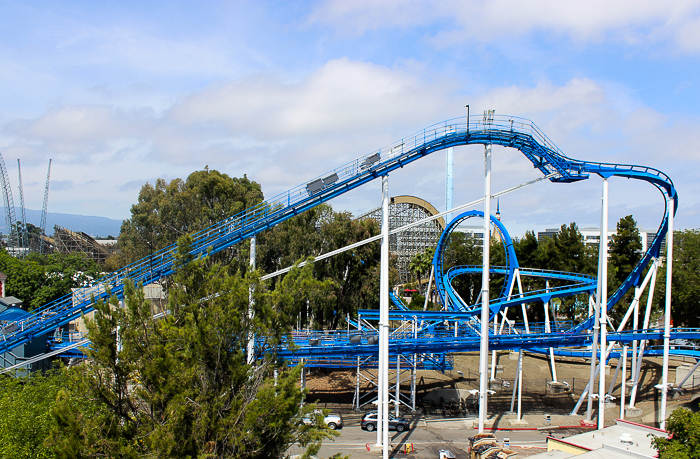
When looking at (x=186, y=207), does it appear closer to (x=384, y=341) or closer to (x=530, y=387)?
(x=384, y=341)

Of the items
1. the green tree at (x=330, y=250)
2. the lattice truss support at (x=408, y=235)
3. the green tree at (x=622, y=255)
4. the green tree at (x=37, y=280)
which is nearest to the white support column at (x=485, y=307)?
the green tree at (x=330, y=250)

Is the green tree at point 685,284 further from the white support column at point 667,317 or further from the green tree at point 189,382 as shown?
the green tree at point 189,382

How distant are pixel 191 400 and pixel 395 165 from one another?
40.7ft

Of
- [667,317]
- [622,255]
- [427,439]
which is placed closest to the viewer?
[427,439]

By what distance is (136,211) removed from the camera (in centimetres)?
4066

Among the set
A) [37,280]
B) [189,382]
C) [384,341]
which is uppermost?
[37,280]

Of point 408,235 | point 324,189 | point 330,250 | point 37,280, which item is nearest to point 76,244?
point 37,280

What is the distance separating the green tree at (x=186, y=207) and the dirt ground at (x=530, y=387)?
1188 centimetres

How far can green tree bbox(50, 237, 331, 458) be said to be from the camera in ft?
29.1

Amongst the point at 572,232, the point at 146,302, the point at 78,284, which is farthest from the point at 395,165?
the point at 78,284

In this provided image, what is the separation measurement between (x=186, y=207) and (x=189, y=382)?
1155 inches

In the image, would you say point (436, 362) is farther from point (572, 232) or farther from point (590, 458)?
point (572, 232)

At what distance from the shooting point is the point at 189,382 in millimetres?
9211

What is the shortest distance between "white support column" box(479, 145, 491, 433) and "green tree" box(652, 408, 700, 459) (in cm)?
608
